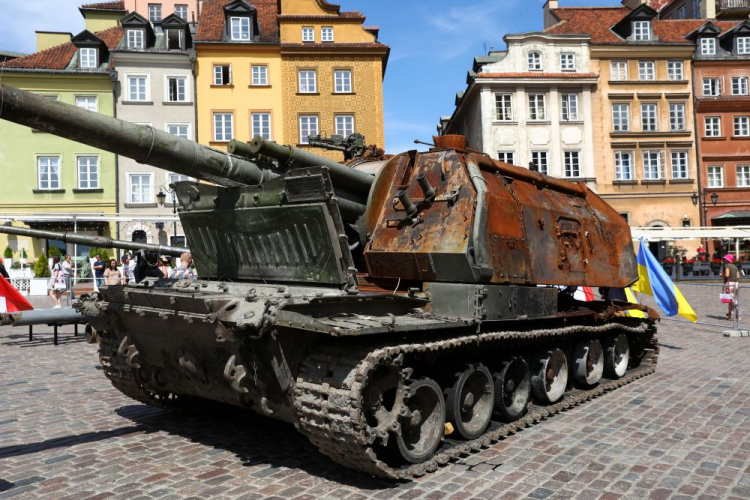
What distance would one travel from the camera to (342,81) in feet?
111

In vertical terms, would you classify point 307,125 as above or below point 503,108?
below

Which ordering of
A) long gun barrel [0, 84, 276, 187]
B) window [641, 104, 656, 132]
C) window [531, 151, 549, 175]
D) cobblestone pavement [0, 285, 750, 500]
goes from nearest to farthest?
1. long gun barrel [0, 84, 276, 187]
2. cobblestone pavement [0, 285, 750, 500]
3. window [531, 151, 549, 175]
4. window [641, 104, 656, 132]

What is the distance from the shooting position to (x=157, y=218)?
26.1 metres

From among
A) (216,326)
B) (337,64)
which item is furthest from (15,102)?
(337,64)

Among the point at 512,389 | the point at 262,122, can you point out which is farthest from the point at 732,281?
the point at 262,122

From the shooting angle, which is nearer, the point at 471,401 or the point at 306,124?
the point at 471,401

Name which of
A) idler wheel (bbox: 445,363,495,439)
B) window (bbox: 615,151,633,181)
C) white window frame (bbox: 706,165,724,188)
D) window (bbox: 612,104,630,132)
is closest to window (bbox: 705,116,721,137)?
white window frame (bbox: 706,165,724,188)

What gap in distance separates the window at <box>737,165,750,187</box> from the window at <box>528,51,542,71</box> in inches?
515

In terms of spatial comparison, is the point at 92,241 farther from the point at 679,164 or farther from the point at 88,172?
the point at 679,164

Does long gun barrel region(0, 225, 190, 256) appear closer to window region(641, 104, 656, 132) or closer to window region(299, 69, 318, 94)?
window region(299, 69, 318, 94)

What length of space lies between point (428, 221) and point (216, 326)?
2.59 m

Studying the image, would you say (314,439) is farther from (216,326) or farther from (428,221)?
(428,221)

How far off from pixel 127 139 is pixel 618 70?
36.4 m

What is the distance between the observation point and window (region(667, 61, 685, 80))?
3778cm
